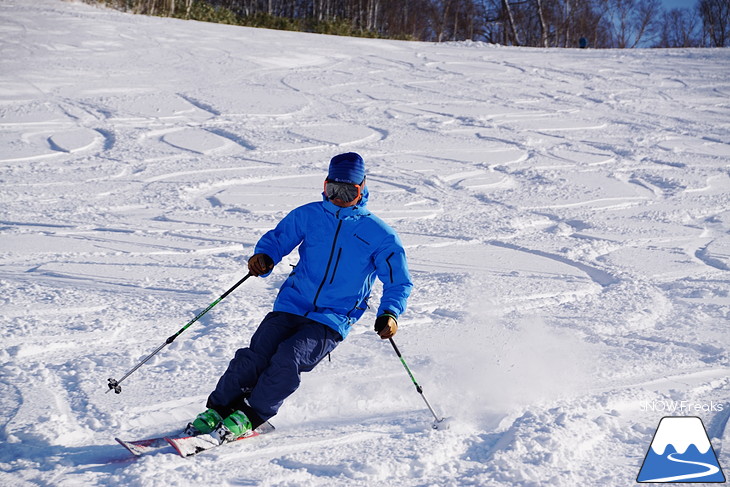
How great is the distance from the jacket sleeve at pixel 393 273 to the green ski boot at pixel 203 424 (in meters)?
0.84

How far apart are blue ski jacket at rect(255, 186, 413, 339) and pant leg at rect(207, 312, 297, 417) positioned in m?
0.19

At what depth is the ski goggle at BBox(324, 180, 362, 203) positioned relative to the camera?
127 inches

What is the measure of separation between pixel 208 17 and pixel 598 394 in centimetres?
2112

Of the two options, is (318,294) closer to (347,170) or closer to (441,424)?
(347,170)

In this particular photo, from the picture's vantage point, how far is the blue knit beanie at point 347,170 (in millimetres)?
3217

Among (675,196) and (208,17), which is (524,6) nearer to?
(208,17)

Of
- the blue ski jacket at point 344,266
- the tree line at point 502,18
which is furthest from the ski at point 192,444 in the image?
the tree line at point 502,18

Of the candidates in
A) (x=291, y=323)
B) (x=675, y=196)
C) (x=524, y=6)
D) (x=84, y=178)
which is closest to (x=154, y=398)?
(x=291, y=323)

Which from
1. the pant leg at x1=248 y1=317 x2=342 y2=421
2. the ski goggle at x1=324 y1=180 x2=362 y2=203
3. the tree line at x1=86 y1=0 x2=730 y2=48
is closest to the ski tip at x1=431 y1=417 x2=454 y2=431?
the pant leg at x1=248 y1=317 x2=342 y2=421

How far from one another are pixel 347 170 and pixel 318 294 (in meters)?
0.57

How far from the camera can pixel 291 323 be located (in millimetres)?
3229

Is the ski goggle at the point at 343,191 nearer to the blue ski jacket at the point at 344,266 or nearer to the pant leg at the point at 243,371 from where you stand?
the blue ski jacket at the point at 344,266

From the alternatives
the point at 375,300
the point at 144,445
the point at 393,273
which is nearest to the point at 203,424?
the point at 144,445

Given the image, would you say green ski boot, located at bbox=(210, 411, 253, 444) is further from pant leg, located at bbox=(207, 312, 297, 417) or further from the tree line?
the tree line
